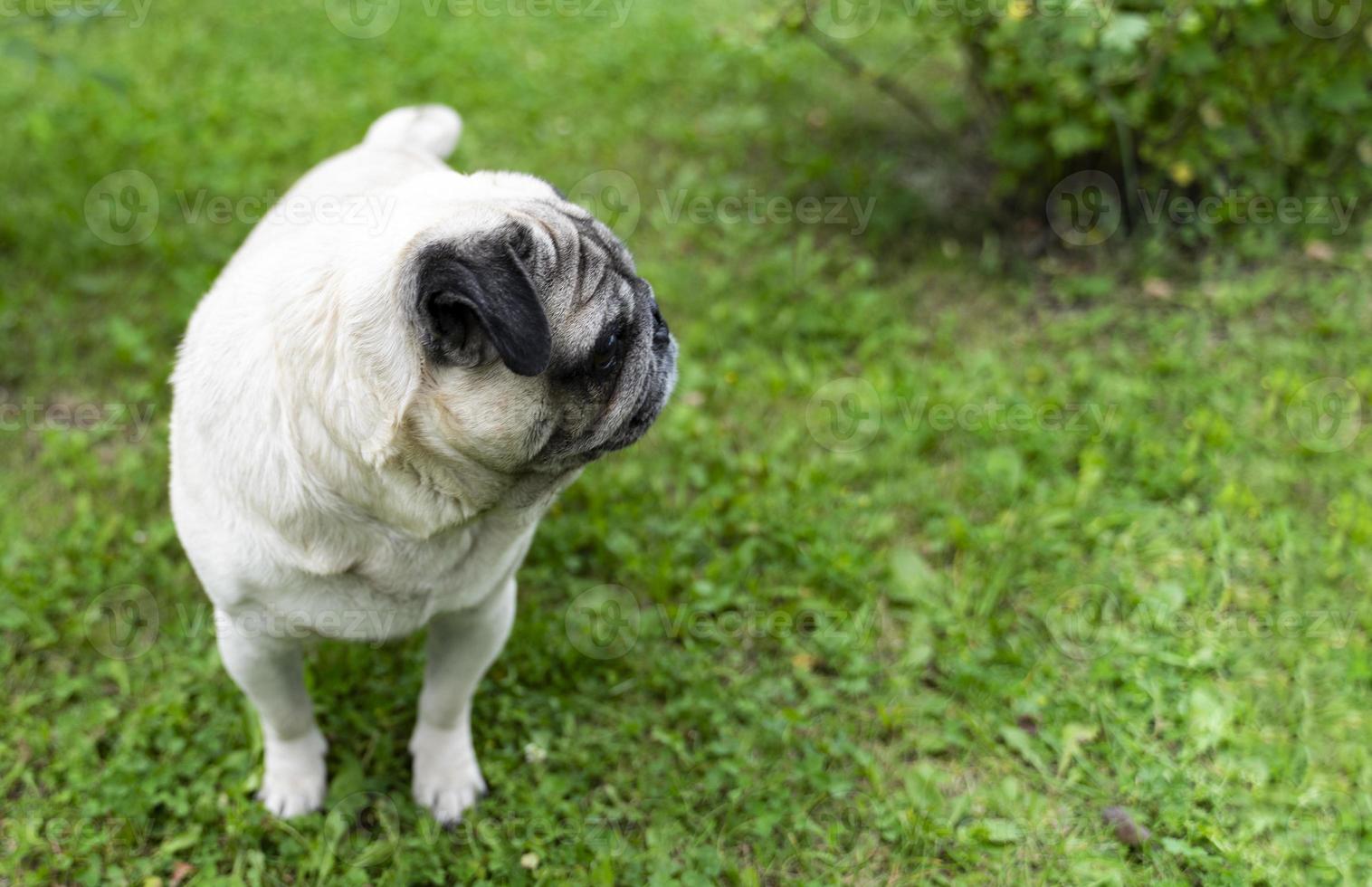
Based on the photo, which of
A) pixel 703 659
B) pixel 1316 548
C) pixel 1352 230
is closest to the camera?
pixel 703 659

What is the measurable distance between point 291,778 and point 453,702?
21.2 inches

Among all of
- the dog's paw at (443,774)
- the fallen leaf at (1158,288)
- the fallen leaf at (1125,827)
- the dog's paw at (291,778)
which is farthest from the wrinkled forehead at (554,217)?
the fallen leaf at (1158,288)

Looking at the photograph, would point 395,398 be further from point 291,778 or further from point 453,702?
point 291,778

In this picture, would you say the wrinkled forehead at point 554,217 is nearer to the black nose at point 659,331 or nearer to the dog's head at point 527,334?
the dog's head at point 527,334

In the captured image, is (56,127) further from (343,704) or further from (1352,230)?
(1352,230)

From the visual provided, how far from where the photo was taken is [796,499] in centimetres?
414

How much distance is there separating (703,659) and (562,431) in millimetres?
1540

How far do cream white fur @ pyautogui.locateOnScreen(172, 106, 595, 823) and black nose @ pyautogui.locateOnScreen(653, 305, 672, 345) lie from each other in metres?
0.37

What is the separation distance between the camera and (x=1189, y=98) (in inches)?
192

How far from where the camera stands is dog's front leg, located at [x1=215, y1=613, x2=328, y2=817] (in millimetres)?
2697

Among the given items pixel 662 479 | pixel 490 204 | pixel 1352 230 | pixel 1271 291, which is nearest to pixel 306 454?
pixel 490 204

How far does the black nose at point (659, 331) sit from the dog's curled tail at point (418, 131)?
127 centimetres

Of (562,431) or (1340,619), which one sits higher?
(562,431)

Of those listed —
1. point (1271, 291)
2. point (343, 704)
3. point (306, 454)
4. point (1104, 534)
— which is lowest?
point (343, 704)
